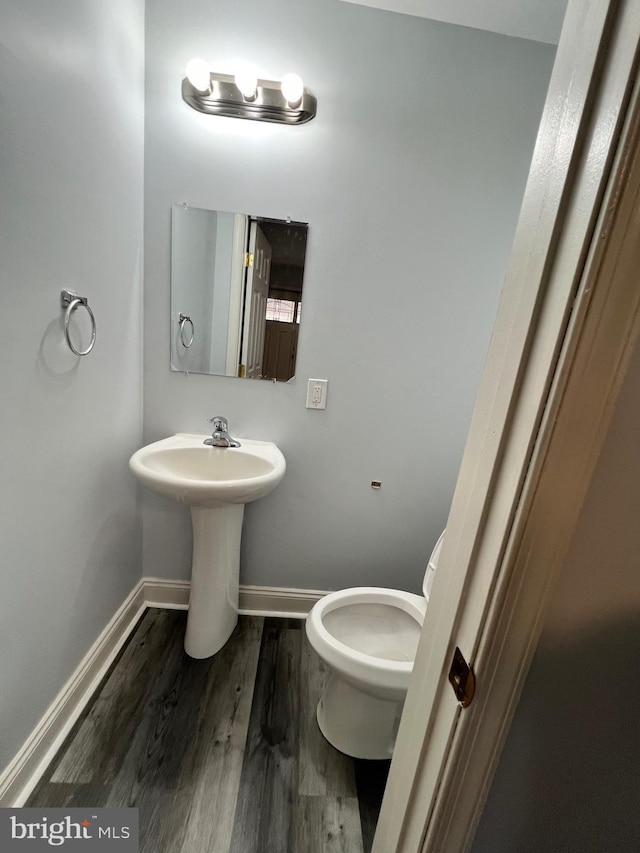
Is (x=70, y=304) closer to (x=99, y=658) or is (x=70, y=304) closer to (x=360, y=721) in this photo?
(x=99, y=658)

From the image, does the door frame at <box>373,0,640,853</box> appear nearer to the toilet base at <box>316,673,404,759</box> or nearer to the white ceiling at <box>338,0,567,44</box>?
the toilet base at <box>316,673,404,759</box>

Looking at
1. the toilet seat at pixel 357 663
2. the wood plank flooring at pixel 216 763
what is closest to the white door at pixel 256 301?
the toilet seat at pixel 357 663

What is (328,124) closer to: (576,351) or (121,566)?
(576,351)

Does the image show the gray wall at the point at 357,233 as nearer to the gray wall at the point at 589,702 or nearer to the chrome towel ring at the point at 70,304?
the chrome towel ring at the point at 70,304

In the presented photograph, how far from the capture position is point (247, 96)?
119 centimetres

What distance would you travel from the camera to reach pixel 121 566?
1471mm

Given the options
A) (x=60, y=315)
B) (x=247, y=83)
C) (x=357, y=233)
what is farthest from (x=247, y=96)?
(x=60, y=315)

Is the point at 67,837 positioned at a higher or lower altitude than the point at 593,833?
lower

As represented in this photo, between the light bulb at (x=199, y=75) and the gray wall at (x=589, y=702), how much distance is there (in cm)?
151

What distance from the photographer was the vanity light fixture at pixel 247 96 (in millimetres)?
1170

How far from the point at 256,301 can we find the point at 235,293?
0.09m

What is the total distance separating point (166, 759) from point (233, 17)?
93.3 inches

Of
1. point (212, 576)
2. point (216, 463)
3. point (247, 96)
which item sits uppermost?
point (247, 96)

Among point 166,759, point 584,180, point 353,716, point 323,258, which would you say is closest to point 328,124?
point 323,258
